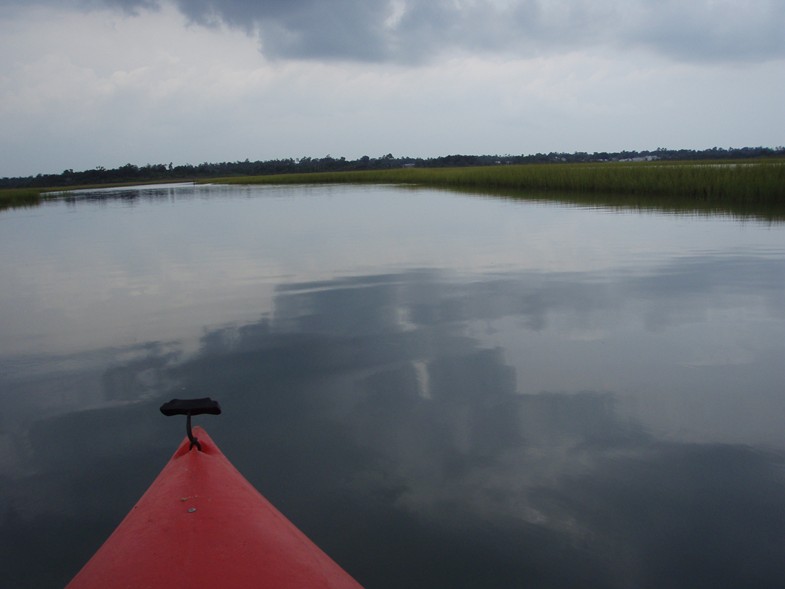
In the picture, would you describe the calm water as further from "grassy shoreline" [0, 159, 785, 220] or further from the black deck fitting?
"grassy shoreline" [0, 159, 785, 220]

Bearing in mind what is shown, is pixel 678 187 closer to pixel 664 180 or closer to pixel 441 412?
pixel 664 180

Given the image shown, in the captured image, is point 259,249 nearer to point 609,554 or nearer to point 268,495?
point 268,495

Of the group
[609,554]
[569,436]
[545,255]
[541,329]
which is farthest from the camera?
[545,255]

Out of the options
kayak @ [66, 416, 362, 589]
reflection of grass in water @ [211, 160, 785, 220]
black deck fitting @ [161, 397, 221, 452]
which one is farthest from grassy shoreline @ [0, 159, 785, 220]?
kayak @ [66, 416, 362, 589]

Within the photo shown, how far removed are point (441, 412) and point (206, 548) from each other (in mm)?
1971

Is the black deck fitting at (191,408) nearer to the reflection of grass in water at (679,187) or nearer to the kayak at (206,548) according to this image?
the kayak at (206,548)

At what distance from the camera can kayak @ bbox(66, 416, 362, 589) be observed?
173cm

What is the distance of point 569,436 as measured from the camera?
130 inches

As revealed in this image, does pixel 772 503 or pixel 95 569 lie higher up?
pixel 95 569

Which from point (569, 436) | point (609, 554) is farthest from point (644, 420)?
point (609, 554)

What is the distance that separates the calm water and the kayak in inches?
20.1

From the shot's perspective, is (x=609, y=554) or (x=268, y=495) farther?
(x=268, y=495)

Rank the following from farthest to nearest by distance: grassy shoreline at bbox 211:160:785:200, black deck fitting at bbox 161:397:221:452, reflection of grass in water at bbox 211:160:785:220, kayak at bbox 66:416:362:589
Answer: grassy shoreline at bbox 211:160:785:200 → reflection of grass in water at bbox 211:160:785:220 → black deck fitting at bbox 161:397:221:452 → kayak at bbox 66:416:362:589

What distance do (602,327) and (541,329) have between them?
1.51 ft
